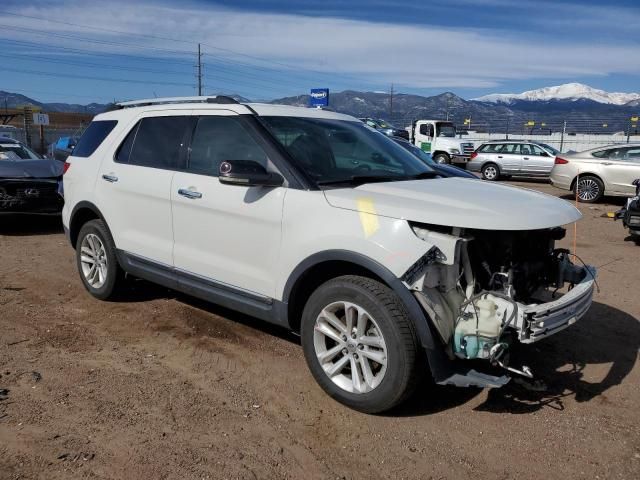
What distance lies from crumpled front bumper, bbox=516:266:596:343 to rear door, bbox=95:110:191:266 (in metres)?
2.77

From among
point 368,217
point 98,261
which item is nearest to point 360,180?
point 368,217

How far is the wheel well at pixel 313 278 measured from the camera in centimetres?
355

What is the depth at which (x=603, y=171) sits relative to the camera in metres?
14.5

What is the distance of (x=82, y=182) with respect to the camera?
5508 mm

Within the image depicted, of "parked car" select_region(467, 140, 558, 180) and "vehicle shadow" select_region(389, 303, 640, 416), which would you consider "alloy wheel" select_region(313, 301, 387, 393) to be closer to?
"vehicle shadow" select_region(389, 303, 640, 416)

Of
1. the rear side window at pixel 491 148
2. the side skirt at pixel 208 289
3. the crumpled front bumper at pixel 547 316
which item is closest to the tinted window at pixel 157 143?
the side skirt at pixel 208 289

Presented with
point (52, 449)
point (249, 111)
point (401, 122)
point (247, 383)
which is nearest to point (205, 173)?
point (249, 111)

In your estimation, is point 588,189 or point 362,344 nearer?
point 362,344

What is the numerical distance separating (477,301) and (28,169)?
26.8 ft

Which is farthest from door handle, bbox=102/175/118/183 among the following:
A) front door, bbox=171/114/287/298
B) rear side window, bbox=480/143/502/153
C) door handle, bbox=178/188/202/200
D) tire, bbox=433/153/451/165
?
tire, bbox=433/153/451/165

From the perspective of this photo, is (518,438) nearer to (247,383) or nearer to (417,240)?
(417,240)

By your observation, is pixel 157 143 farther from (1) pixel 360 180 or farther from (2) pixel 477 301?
(2) pixel 477 301

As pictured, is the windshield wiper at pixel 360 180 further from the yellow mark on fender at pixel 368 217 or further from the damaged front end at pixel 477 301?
the damaged front end at pixel 477 301

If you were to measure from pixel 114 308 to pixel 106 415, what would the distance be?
211 cm
